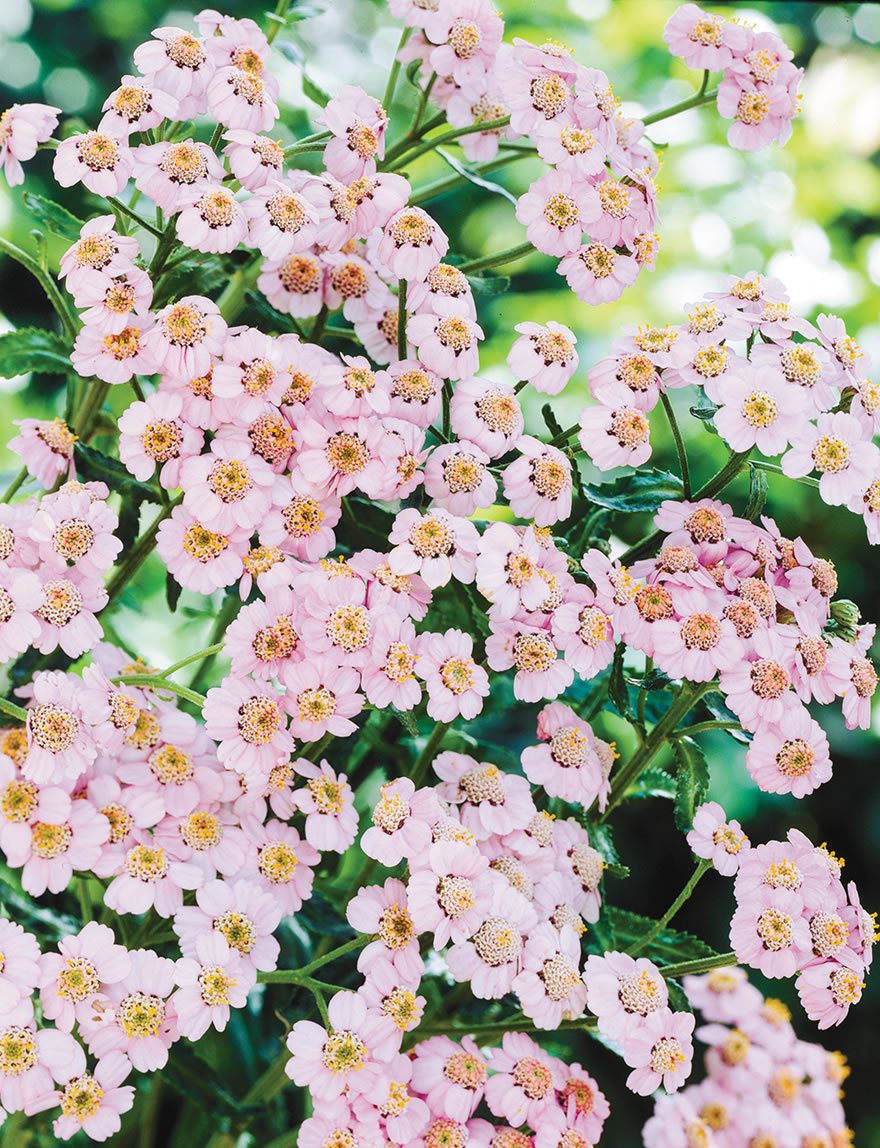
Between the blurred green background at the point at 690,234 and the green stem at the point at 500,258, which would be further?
the blurred green background at the point at 690,234

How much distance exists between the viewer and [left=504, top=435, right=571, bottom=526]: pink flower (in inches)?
19.9

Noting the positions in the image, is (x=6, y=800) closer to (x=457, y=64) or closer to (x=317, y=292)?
(x=317, y=292)

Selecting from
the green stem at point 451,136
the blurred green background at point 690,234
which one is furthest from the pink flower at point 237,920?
the blurred green background at point 690,234

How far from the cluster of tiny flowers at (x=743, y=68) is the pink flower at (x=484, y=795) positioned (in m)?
0.35

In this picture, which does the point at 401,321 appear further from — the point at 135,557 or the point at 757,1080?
the point at 757,1080

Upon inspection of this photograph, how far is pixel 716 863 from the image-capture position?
0.51m

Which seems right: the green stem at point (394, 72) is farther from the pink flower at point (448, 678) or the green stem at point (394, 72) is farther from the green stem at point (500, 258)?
the pink flower at point (448, 678)

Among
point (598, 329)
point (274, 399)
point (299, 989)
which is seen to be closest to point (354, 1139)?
point (299, 989)

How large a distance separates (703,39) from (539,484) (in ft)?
0.88

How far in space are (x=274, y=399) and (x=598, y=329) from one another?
2.26 ft

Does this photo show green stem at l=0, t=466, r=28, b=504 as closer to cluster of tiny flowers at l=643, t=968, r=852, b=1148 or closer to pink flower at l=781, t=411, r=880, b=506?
pink flower at l=781, t=411, r=880, b=506

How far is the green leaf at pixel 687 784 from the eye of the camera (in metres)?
A: 0.55

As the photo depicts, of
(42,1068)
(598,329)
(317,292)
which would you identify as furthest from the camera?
(598,329)

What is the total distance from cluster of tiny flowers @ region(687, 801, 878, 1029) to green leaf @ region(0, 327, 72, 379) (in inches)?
14.4
